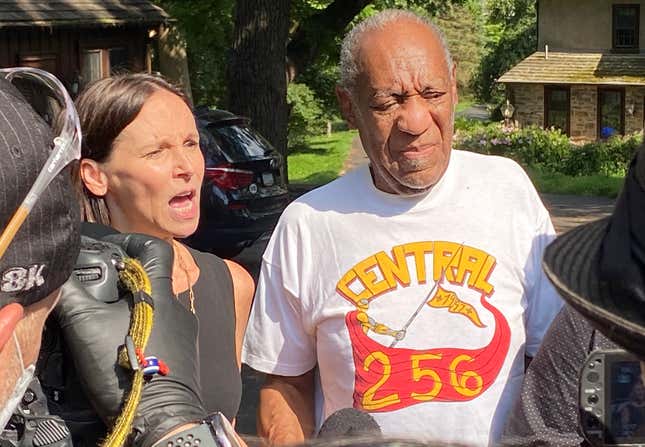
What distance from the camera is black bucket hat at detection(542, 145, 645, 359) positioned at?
58.0 inches

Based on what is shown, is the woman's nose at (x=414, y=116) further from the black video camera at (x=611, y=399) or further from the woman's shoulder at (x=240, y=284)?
the black video camera at (x=611, y=399)

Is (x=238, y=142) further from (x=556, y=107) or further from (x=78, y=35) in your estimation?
(x=556, y=107)

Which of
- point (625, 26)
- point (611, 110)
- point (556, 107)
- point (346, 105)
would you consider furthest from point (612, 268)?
point (625, 26)

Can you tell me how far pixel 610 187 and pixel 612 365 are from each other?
22764 millimetres

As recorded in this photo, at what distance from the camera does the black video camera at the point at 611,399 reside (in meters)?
2.39

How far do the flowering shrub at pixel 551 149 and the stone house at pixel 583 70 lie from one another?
1.65m

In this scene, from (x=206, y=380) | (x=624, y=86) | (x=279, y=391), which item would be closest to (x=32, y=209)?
(x=206, y=380)

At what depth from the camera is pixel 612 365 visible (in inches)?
96.2

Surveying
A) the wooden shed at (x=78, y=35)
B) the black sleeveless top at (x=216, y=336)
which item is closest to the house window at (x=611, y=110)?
the wooden shed at (x=78, y=35)

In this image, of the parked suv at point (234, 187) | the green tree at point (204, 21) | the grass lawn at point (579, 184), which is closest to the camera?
the parked suv at point (234, 187)

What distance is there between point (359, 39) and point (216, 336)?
0.92 m

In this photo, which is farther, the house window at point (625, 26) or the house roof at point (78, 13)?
the house window at point (625, 26)

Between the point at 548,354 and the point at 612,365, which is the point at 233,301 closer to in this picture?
the point at 548,354

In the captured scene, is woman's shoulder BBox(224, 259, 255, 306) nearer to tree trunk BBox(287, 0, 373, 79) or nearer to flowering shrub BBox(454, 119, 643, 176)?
tree trunk BBox(287, 0, 373, 79)
